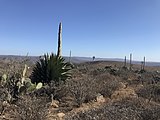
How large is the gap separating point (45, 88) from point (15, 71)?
116 centimetres

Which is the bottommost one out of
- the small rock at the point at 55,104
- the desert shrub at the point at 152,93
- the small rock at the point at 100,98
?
the small rock at the point at 55,104

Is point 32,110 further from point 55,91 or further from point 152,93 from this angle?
point 152,93

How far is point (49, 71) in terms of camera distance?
1152 centimetres

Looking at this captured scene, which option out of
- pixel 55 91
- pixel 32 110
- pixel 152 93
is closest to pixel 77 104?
pixel 55 91

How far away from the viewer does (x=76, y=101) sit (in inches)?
356

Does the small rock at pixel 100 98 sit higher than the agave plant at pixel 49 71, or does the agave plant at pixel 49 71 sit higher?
the agave plant at pixel 49 71

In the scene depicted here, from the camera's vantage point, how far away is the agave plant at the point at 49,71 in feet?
37.8

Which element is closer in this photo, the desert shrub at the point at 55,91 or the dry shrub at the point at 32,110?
the dry shrub at the point at 32,110

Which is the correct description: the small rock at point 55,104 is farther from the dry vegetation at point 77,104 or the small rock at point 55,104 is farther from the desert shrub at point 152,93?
the desert shrub at point 152,93

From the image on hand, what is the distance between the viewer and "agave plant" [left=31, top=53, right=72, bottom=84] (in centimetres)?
1152

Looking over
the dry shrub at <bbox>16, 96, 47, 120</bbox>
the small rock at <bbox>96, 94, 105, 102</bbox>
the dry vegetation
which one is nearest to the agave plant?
the dry vegetation

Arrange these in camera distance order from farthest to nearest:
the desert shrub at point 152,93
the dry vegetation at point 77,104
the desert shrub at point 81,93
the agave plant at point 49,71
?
1. the agave plant at point 49,71
2. the desert shrub at point 152,93
3. the desert shrub at point 81,93
4. the dry vegetation at point 77,104

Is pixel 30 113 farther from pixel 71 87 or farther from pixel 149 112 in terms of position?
pixel 71 87

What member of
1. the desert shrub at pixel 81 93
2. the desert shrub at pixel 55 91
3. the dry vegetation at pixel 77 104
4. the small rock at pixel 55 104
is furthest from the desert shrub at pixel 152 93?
the small rock at pixel 55 104
